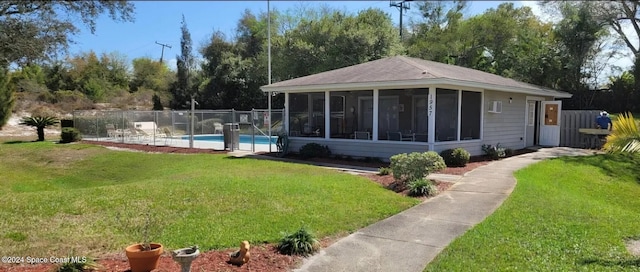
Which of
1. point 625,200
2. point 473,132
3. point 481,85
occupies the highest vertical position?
point 481,85

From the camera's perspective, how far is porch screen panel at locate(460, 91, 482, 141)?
1501 centimetres

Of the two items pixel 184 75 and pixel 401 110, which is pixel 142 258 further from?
pixel 184 75

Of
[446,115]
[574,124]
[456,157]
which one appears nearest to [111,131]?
[446,115]

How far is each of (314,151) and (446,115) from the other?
15.4 ft

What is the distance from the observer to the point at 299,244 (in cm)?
529

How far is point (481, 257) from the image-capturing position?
5113mm

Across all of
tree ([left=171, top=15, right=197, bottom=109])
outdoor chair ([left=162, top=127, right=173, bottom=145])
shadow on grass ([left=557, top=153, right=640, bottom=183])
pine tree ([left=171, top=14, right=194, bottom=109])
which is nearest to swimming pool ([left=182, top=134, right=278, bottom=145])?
outdoor chair ([left=162, top=127, right=173, bottom=145])

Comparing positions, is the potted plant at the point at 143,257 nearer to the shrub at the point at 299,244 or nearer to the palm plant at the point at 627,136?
the shrub at the point at 299,244

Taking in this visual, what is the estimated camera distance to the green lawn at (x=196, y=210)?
5.49m

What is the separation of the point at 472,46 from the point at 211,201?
3043 centimetres

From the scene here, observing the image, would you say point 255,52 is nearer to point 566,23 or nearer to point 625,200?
point 566,23

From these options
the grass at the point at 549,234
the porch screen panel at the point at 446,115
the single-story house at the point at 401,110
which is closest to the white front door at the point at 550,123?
the single-story house at the point at 401,110

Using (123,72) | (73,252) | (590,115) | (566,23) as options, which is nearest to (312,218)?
(73,252)

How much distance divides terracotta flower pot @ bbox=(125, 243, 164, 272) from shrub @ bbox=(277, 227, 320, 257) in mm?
1466
